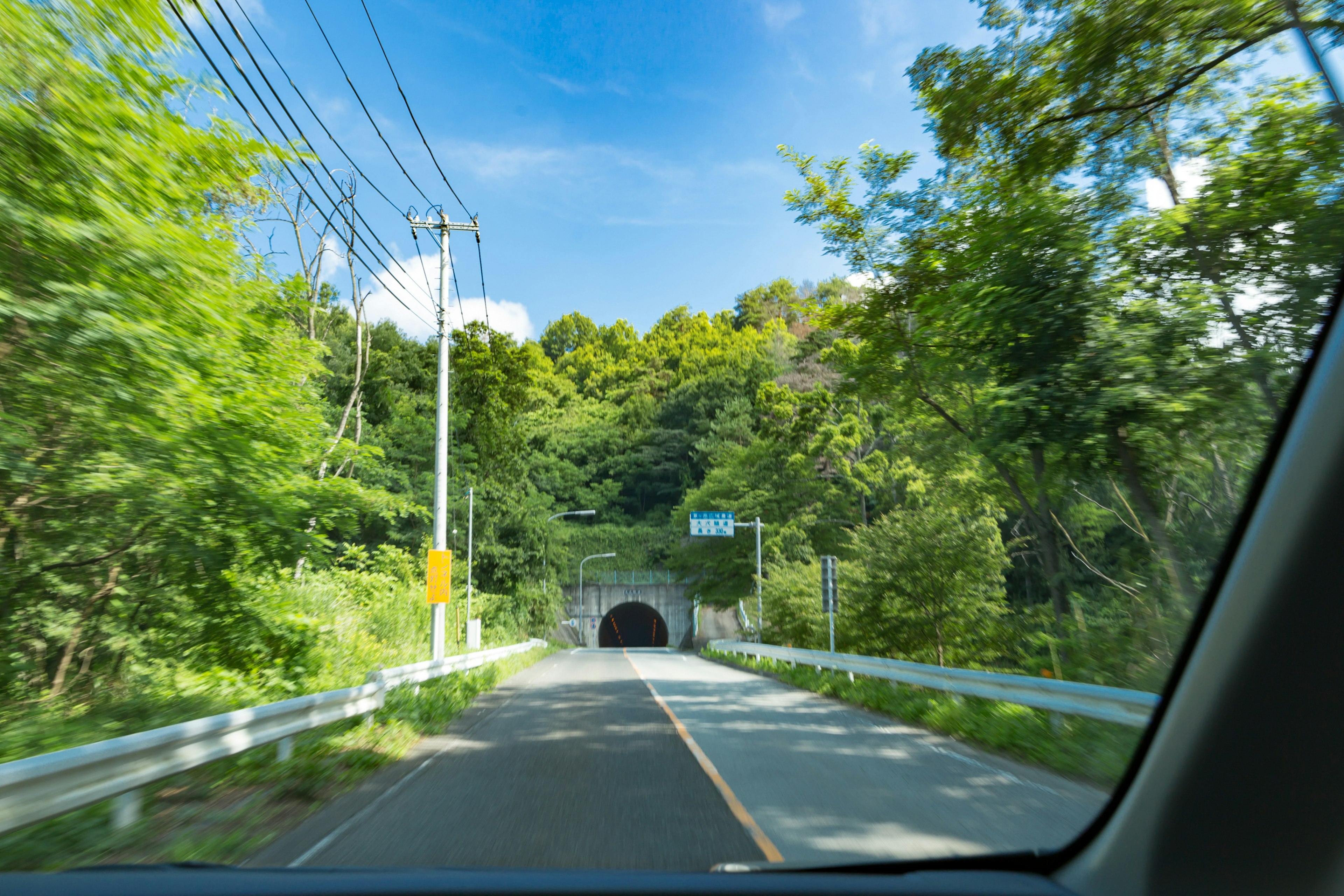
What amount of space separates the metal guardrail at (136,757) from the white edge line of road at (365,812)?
1145 millimetres

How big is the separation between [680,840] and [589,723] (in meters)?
6.84

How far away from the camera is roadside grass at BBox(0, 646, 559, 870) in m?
4.82

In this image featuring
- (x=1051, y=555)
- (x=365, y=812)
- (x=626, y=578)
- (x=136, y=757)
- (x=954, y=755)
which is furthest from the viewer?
(x=626, y=578)

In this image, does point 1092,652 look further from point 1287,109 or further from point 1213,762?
point 1213,762

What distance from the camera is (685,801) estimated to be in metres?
6.46

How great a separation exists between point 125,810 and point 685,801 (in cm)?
377

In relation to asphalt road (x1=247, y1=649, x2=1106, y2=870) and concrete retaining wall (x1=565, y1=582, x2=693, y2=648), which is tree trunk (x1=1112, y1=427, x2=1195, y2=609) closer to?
asphalt road (x1=247, y1=649, x2=1106, y2=870)

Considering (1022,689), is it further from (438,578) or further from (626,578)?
(626,578)

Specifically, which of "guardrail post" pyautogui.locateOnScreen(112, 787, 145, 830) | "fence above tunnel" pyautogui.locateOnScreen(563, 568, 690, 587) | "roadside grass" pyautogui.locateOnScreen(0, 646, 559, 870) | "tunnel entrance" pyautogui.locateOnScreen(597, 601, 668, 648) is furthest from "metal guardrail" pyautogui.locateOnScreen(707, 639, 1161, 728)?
"tunnel entrance" pyautogui.locateOnScreen(597, 601, 668, 648)

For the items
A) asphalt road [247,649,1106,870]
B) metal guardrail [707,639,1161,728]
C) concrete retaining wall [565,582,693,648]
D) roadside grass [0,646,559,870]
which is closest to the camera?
roadside grass [0,646,559,870]

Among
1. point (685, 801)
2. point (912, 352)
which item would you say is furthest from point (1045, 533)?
point (685, 801)

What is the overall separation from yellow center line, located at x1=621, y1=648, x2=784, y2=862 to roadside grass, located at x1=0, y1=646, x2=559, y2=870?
3094mm

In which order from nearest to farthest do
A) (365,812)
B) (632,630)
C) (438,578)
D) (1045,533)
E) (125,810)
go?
(125,810) → (365,812) → (1045,533) → (438,578) → (632,630)

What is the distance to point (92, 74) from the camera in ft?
22.5
